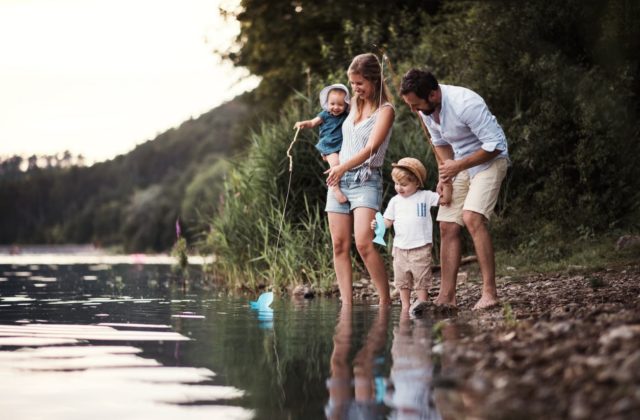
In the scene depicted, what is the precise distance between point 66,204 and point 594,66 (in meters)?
109

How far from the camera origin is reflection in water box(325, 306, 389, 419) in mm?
A: 3834

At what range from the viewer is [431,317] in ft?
24.7

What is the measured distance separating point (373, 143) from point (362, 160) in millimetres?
163

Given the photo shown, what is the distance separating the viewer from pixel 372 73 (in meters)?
8.18

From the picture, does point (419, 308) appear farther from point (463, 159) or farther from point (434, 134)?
point (434, 134)

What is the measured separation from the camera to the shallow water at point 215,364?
12.9 feet

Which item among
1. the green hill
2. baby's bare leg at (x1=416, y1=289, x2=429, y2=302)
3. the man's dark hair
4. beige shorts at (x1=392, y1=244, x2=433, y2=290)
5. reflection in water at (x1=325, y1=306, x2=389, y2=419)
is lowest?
reflection in water at (x1=325, y1=306, x2=389, y2=419)

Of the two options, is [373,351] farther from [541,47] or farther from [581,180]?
[541,47]

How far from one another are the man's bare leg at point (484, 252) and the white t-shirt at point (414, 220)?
587 millimetres

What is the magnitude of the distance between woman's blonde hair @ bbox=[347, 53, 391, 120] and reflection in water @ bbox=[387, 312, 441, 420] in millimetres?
2485

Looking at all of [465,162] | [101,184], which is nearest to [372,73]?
[465,162]

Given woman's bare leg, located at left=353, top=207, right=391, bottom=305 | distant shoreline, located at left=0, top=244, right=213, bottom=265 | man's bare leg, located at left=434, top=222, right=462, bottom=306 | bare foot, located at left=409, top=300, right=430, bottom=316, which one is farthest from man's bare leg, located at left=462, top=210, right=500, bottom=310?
distant shoreline, located at left=0, top=244, right=213, bottom=265

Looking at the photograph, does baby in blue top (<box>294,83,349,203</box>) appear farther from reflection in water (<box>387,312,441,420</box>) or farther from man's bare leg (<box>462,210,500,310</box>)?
reflection in water (<box>387,312,441,420</box>)

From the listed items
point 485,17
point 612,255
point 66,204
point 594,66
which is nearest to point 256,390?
point 612,255
